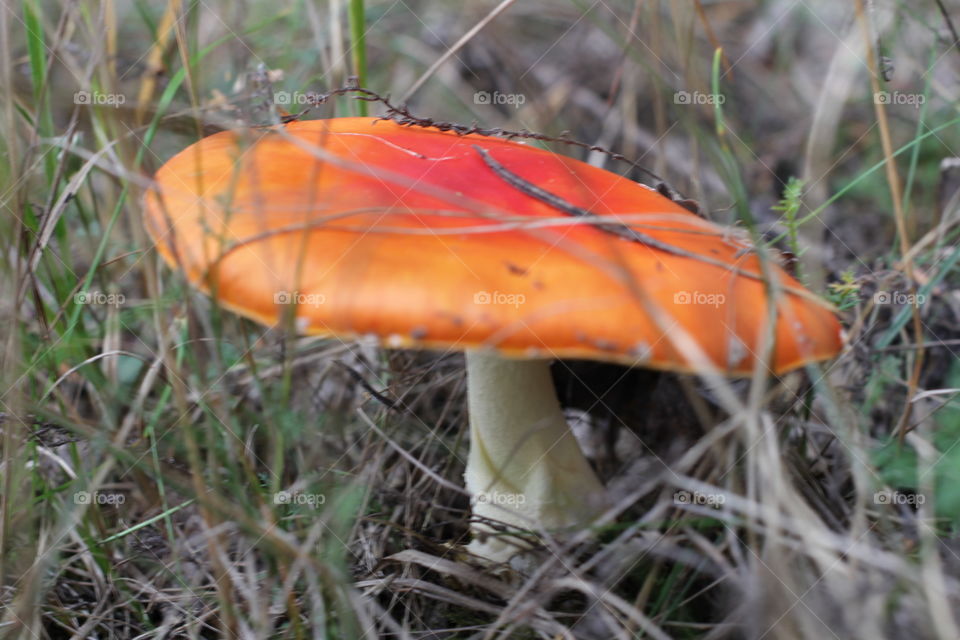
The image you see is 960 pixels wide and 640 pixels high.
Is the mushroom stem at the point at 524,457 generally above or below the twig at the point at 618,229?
below

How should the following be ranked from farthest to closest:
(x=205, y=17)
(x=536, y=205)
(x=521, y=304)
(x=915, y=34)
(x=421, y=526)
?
(x=205, y=17), (x=915, y=34), (x=421, y=526), (x=536, y=205), (x=521, y=304)

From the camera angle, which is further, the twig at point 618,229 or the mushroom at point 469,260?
the twig at point 618,229

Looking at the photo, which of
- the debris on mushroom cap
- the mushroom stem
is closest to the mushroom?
the debris on mushroom cap

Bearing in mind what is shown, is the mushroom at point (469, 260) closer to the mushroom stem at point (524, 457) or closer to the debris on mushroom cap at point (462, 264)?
the debris on mushroom cap at point (462, 264)

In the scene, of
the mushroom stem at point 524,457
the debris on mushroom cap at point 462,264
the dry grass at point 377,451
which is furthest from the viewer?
the mushroom stem at point 524,457

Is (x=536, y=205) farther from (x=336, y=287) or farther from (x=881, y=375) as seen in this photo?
(x=881, y=375)

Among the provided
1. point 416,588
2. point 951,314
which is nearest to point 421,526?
point 416,588

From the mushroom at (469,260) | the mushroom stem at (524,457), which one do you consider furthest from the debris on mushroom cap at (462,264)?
the mushroom stem at (524,457)
